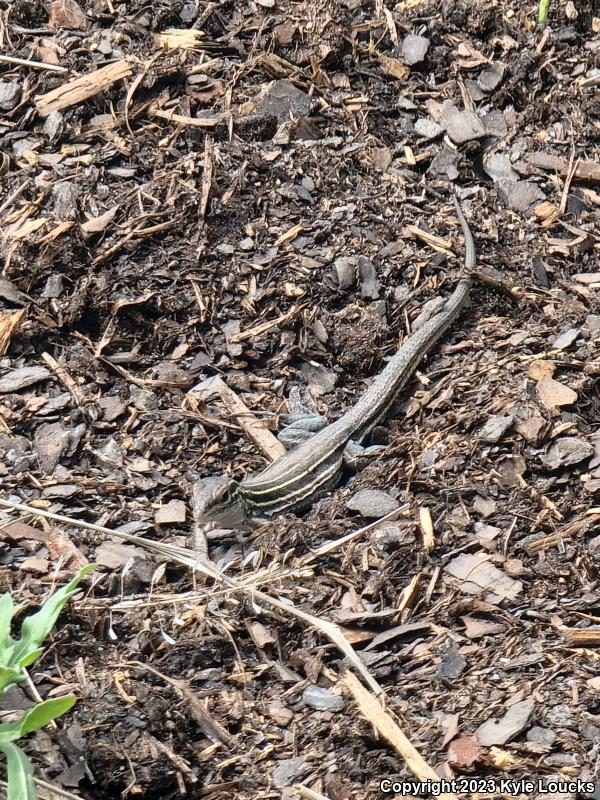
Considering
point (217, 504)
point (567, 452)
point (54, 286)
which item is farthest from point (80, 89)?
point (567, 452)

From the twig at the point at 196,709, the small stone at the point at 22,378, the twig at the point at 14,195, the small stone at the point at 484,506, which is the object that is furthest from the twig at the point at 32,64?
the twig at the point at 196,709

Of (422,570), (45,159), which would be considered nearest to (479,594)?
(422,570)

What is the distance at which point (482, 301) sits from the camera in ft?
21.2

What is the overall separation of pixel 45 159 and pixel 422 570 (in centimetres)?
399

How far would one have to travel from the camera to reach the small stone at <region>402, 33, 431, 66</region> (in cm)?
747

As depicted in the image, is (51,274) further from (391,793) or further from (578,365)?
(391,793)

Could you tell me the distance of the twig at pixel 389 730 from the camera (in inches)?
142

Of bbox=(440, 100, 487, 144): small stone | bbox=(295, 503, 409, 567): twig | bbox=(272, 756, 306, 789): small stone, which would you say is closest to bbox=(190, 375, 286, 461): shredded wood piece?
bbox=(295, 503, 409, 567): twig

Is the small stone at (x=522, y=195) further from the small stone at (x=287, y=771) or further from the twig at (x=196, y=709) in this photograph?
the small stone at (x=287, y=771)

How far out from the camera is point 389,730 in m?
3.76

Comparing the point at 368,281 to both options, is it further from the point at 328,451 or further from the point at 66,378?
the point at 66,378

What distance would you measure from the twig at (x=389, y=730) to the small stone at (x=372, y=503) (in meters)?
1.21

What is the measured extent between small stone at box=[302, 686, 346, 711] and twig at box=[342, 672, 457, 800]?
7 centimetres

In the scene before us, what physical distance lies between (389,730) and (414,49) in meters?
5.59
